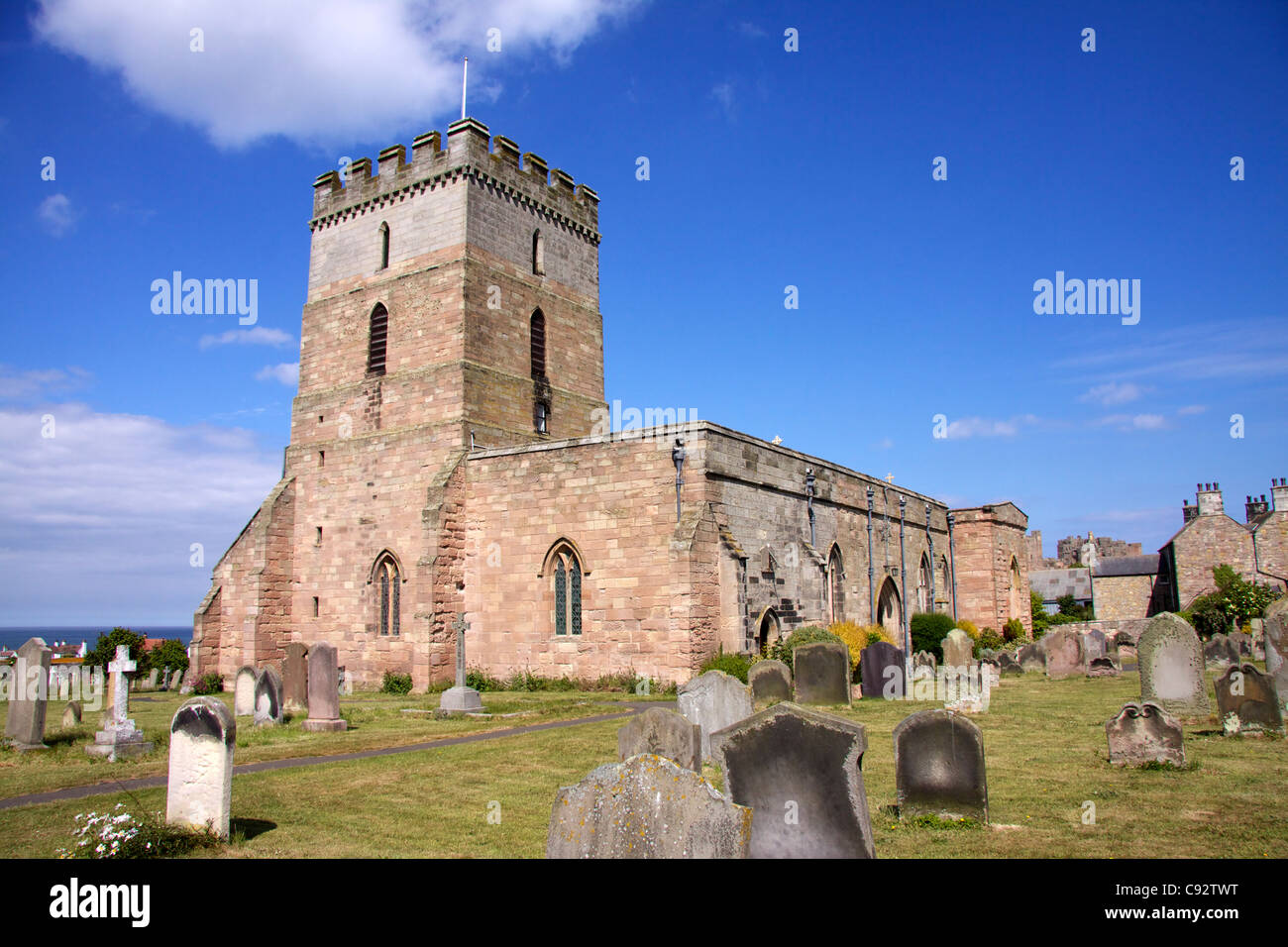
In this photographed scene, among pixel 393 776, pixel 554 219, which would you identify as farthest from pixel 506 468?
pixel 393 776

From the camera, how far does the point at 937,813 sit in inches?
305

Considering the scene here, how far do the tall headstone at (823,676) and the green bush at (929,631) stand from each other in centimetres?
1407

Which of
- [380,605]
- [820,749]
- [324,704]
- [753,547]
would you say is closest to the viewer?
[820,749]

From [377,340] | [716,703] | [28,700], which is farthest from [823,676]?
[377,340]

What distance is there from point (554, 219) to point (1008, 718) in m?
20.8

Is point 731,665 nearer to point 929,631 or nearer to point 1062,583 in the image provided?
point 929,631

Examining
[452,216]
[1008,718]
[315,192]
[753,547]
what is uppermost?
[315,192]

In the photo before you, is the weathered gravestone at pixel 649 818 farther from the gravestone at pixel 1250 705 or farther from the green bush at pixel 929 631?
the green bush at pixel 929 631

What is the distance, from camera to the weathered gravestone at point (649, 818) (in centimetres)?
491

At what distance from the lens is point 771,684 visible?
46.6ft

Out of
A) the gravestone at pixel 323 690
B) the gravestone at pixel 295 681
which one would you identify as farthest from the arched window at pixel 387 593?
the gravestone at pixel 323 690

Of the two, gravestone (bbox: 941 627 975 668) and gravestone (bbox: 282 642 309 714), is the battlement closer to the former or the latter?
gravestone (bbox: 282 642 309 714)

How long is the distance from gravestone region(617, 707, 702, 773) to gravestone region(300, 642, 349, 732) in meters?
7.31
